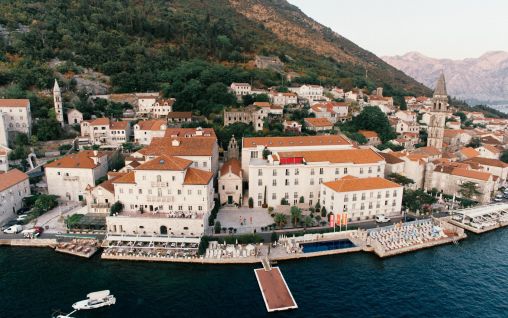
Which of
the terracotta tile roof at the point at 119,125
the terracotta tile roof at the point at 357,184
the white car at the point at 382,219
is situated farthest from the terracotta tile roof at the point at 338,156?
the terracotta tile roof at the point at 119,125

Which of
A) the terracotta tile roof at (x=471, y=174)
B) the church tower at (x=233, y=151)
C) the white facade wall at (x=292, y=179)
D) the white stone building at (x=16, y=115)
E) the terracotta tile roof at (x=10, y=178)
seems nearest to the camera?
the terracotta tile roof at (x=10, y=178)

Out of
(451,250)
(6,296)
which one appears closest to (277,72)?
(451,250)

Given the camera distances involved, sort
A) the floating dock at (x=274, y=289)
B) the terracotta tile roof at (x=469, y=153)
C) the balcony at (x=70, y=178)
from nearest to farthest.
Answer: the floating dock at (x=274, y=289) → the balcony at (x=70, y=178) → the terracotta tile roof at (x=469, y=153)

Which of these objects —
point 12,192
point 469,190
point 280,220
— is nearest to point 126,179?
point 12,192

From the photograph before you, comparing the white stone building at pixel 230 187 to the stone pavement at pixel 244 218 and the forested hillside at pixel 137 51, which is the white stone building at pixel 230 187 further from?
the forested hillside at pixel 137 51

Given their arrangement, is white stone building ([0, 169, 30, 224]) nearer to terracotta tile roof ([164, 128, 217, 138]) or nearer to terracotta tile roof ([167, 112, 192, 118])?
terracotta tile roof ([164, 128, 217, 138])

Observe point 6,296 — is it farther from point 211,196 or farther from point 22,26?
point 22,26
